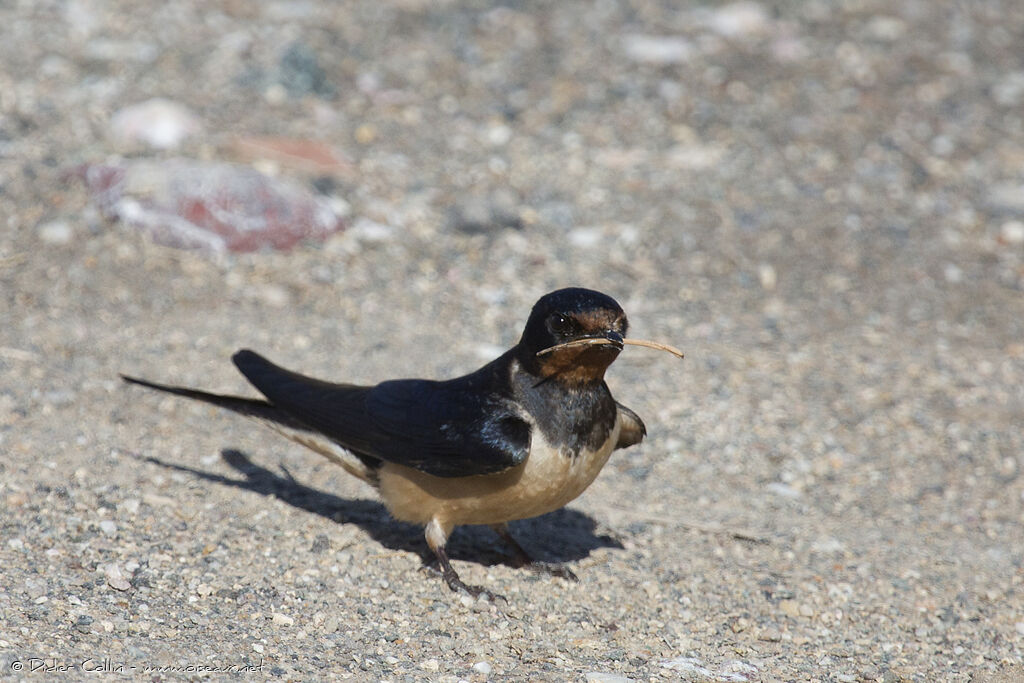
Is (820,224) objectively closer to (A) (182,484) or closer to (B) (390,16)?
(B) (390,16)

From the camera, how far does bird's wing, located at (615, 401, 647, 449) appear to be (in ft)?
13.4

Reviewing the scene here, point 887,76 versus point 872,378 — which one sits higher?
point 887,76

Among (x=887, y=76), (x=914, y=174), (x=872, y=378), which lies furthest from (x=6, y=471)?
(x=887, y=76)

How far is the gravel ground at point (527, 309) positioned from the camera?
3.70 m

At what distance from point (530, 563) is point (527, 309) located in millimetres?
1963

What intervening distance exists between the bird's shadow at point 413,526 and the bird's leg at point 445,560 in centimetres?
20

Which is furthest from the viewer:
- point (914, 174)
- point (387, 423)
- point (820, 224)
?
point (914, 174)

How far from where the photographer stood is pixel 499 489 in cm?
372

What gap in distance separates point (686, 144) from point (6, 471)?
167 inches

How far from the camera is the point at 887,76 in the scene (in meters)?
7.76

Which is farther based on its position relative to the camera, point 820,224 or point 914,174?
point 914,174

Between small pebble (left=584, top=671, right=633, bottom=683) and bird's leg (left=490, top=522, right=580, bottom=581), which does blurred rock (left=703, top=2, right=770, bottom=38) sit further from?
small pebble (left=584, top=671, right=633, bottom=683)

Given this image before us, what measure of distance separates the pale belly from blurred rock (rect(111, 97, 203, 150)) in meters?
3.19

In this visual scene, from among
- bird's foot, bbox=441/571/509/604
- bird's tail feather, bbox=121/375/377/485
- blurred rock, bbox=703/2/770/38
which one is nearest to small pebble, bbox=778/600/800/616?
bird's foot, bbox=441/571/509/604
